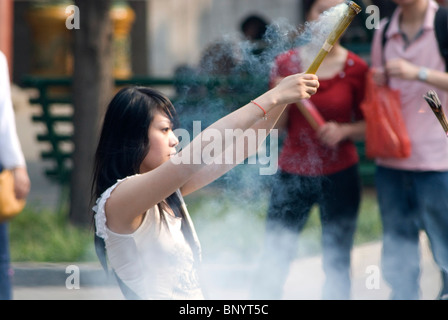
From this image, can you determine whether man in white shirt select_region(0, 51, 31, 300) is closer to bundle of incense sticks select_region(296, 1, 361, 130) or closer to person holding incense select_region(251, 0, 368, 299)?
person holding incense select_region(251, 0, 368, 299)

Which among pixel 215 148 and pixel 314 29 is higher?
pixel 314 29

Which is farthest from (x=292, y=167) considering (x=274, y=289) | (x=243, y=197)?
(x=274, y=289)

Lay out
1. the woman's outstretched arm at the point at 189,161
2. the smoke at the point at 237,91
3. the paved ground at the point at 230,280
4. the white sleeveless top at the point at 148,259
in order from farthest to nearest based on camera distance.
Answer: the paved ground at the point at 230,280, the smoke at the point at 237,91, the white sleeveless top at the point at 148,259, the woman's outstretched arm at the point at 189,161

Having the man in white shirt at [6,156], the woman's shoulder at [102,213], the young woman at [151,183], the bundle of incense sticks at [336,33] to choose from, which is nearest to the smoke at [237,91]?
the bundle of incense sticks at [336,33]

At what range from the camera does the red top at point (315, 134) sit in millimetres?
3807

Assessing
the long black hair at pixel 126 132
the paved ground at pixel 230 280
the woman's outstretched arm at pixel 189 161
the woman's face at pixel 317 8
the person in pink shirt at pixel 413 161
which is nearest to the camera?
the woman's outstretched arm at pixel 189 161

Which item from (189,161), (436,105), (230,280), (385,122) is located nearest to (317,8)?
(385,122)

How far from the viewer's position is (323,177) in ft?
12.5

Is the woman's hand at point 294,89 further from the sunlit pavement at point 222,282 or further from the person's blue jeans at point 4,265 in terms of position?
the sunlit pavement at point 222,282

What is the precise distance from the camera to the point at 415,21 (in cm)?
398

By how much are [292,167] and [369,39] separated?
12.9 feet

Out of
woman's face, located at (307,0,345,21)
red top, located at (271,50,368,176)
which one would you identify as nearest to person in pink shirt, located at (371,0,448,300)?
red top, located at (271,50,368,176)

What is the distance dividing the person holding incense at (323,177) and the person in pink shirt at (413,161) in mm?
183
